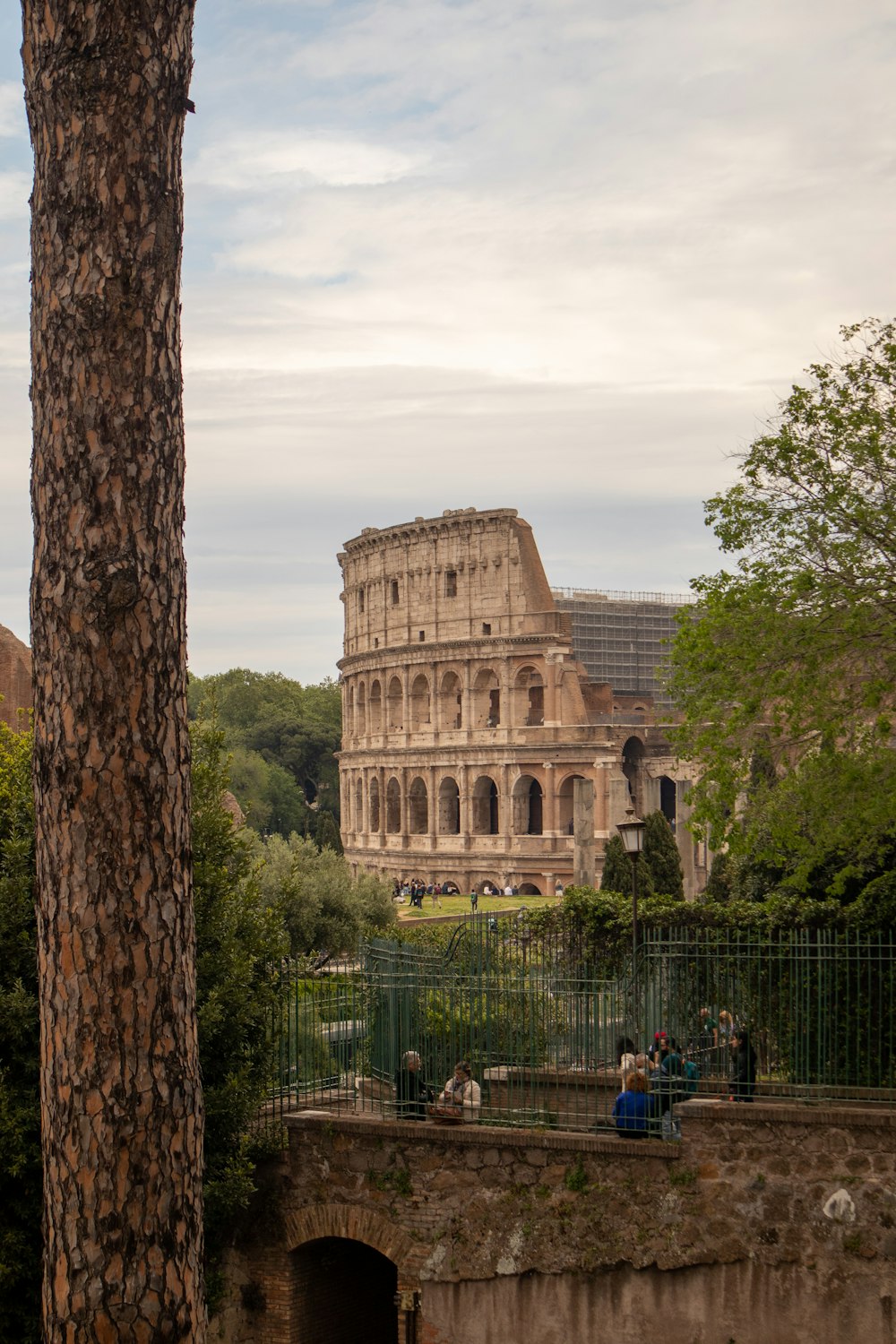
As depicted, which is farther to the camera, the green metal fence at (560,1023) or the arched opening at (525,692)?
the arched opening at (525,692)

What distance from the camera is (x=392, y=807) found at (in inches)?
2506

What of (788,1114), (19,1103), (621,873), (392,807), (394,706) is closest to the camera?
(19,1103)

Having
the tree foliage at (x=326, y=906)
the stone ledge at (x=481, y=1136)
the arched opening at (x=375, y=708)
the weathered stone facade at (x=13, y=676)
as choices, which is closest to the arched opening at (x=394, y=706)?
the arched opening at (x=375, y=708)

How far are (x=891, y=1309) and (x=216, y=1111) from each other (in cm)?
464

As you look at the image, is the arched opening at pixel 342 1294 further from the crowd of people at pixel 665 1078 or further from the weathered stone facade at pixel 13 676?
the weathered stone facade at pixel 13 676

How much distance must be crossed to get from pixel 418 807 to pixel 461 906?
1561 centimetres

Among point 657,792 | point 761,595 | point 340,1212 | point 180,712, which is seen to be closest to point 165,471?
point 180,712

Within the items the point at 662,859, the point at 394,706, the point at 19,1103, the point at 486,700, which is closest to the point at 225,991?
the point at 19,1103

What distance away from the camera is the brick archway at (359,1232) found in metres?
10.5

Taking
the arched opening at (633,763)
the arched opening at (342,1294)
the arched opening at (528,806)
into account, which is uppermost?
the arched opening at (633,763)

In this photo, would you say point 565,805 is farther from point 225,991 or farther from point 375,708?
point 225,991

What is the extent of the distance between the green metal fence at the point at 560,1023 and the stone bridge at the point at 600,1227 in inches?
18.3

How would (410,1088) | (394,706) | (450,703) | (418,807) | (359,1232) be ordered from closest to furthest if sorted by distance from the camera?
(359,1232) < (410,1088) < (450,703) < (418,807) < (394,706)

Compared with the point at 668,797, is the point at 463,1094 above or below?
below
